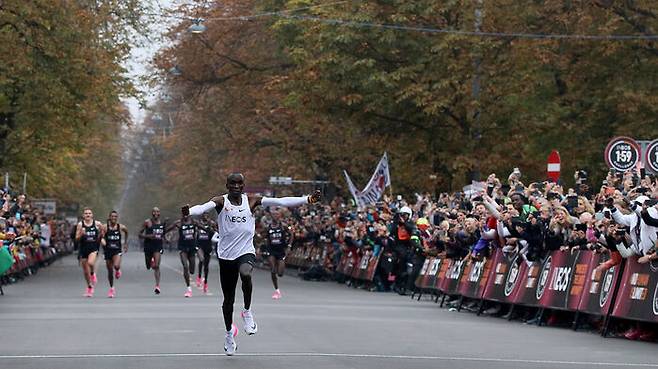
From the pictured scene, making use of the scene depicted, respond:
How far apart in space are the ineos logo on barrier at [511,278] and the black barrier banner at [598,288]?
2.96m

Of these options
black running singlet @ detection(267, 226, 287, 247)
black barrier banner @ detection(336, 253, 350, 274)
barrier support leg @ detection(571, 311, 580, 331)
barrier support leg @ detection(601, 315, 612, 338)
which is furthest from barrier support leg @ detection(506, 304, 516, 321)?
black barrier banner @ detection(336, 253, 350, 274)

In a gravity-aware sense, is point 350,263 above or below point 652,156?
below

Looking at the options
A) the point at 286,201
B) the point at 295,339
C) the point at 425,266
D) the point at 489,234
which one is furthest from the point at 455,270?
the point at 286,201

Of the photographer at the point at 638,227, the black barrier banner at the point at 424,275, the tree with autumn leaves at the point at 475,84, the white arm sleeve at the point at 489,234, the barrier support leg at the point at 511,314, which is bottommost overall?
the barrier support leg at the point at 511,314

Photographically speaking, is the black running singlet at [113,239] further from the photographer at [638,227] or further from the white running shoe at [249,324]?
the white running shoe at [249,324]

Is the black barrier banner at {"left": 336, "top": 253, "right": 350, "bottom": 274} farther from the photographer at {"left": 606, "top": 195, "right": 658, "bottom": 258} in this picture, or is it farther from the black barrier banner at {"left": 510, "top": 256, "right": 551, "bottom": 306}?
the photographer at {"left": 606, "top": 195, "right": 658, "bottom": 258}

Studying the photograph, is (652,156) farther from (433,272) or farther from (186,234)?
(186,234)

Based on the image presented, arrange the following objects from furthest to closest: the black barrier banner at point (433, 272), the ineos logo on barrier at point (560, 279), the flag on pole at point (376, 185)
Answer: the flag on pole at point (376, 185) < the black barrier banner at point (433, 272) < the ineos logo on barrier at point (560, 279)

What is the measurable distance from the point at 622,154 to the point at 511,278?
3.17m

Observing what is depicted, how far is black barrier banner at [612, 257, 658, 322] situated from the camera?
18672 millimetres

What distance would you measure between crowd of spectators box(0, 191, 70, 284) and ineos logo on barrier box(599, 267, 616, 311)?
10.0 metres

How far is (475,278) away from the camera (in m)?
26.7

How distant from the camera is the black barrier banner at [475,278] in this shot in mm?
26062

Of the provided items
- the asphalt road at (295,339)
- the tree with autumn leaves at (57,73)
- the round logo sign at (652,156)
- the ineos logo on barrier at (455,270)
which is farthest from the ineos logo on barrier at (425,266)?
the tree with autumn leaves at (57,73)
